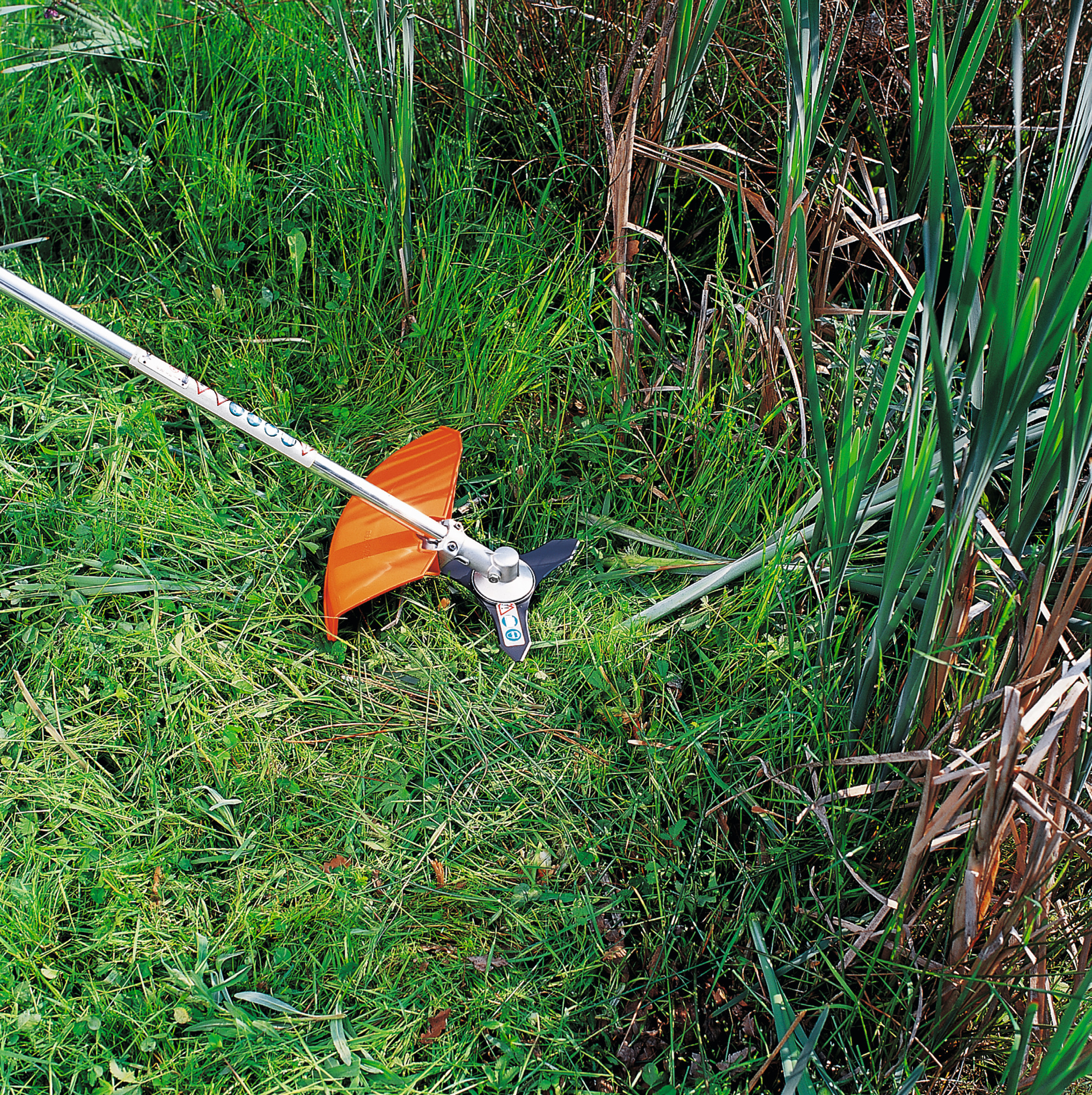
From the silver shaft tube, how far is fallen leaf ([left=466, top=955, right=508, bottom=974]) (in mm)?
688

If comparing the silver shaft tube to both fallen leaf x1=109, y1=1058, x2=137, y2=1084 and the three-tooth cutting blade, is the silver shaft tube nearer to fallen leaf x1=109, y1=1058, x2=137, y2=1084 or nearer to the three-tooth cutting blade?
the three-tooth cutting blade

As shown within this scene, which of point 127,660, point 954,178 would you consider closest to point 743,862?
point 954,178

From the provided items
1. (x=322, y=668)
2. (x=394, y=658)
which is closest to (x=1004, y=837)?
(x=394, y=658)

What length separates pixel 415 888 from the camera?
4.92 ft

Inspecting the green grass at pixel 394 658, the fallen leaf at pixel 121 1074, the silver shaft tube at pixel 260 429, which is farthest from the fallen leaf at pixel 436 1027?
the silver shaft tube at pixel 260 429

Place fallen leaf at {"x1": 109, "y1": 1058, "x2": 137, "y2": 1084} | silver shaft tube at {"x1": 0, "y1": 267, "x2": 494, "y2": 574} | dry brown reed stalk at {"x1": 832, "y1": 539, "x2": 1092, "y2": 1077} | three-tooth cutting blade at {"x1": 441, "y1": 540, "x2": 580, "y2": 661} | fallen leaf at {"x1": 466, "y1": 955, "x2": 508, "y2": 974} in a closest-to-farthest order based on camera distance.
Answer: dry brown reed stalk at {"x1": 832, "y1": 539, "x2": 1092, "y2": 1077}
fallen leaf at {"x1": 109, "y1": 1058, "x2": 137, "y2": 1084}
fallen leaf at {"x1": 466, "y1": 955, "x2": 508, "y2": 974}
silver shaft tube at {"x1": 0, "y1": 267, "x2": 494, "y2": 574}
three-tooth cutting blade at {"x1": 441, "y1": 540, "x2": 580, "y2": 661}

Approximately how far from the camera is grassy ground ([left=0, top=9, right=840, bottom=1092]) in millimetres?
1384

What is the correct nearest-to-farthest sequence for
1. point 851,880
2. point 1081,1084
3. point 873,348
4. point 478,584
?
point 1081,1084, point 851,880, point 478,584, point 873,348

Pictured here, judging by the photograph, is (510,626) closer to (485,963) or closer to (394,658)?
(394,658)

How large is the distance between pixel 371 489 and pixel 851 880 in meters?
1.03

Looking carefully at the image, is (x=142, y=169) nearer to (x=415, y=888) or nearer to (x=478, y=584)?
(x=478, y=584)

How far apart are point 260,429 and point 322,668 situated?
0.47 metres

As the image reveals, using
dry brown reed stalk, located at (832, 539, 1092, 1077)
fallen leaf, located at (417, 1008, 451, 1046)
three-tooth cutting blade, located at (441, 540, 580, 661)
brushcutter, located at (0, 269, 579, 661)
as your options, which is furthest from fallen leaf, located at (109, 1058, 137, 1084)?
dry brown reed stalk, located at (832, 539, 1092, 1077)

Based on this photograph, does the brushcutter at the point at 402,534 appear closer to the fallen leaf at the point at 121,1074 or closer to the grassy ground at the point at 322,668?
the grassy ground at the point at 322,668
